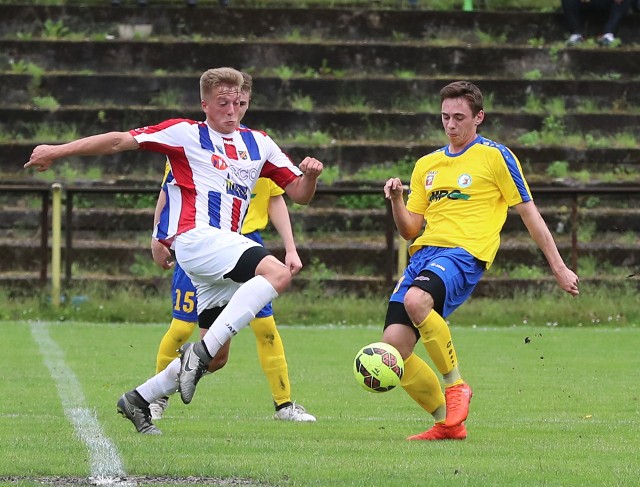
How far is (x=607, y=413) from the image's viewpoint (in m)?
8.84

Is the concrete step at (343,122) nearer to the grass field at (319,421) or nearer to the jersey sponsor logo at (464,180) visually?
the grass field at (319,421)

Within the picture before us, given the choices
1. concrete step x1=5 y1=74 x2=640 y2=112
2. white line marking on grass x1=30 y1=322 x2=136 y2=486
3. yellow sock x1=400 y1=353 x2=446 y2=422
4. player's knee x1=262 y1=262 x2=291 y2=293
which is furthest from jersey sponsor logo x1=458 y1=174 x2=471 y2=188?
concrete step x1=5 y1=74 x2=640 y2=112

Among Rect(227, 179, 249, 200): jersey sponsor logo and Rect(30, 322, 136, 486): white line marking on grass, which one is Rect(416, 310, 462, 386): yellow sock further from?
Rect(30, 322, 136, 486): white line marking on grass

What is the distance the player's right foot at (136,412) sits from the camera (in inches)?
289

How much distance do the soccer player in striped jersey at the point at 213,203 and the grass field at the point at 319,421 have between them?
460 millimetres

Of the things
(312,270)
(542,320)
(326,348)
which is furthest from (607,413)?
(312,270)

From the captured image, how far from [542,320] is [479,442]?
9.50m

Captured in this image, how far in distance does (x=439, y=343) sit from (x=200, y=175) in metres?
1.62

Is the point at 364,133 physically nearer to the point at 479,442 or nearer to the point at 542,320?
the point at 542,320

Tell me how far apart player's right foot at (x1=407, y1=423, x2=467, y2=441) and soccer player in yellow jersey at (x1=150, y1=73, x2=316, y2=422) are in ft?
3.64

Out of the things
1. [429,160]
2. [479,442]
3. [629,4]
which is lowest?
[479,442]

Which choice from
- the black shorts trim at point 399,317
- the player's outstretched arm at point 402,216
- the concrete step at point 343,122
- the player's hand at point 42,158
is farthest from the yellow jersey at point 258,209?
the concrete step at point 343,122

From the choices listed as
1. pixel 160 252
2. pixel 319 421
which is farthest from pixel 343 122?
pixel 319 421

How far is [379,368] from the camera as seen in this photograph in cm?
717
